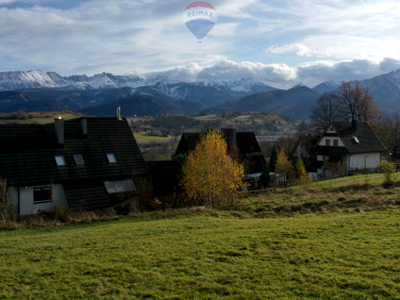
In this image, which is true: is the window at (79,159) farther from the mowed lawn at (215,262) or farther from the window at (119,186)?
the mowed lawn at (215,262)

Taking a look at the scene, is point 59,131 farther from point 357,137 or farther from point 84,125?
point 357,137

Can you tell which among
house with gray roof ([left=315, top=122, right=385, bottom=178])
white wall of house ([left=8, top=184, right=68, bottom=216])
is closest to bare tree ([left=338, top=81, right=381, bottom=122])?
house with gray roof ([left=315, top=122, right=385, bottom=178])

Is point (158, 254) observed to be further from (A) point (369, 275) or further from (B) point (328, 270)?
(A) point (369, 275)

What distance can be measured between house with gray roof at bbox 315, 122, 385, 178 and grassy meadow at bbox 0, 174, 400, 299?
1421 inches

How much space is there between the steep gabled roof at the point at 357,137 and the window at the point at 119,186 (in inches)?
1357

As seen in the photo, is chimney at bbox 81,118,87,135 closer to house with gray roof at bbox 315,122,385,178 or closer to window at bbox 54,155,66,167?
window at bbox 54,155,66,167

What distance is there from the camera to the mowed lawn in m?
8.15

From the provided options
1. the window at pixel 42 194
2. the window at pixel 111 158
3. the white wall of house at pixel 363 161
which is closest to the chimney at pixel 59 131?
the window at pixel 111 158

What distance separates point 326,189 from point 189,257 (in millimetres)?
21332

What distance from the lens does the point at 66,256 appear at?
11.7 meters

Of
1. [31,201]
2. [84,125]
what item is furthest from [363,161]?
[31,201]

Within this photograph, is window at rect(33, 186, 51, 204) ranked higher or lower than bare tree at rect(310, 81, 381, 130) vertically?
lower

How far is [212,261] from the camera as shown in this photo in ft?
33.6

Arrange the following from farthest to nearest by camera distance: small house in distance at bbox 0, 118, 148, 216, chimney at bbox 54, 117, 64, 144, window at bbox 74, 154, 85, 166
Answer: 1. chimney at bbox 54, 117, 64, 144
2. window at bbox 74, 154, 85, 166
3. small house in distance at bbox 0, 118, 148, 216
